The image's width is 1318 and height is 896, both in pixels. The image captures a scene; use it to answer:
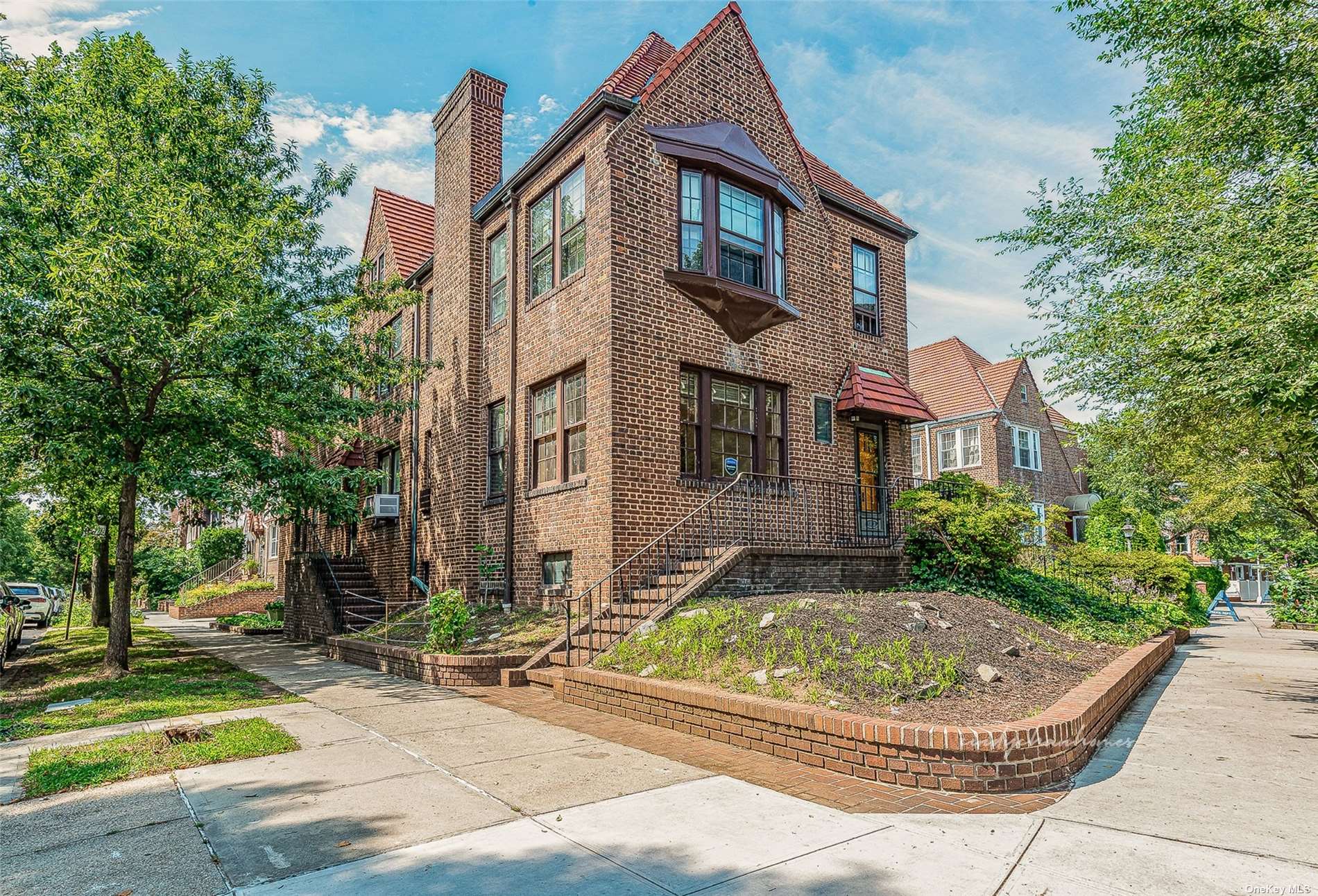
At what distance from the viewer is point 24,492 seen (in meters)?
16.4

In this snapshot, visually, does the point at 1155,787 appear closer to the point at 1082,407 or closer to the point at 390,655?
the point at 1082,407

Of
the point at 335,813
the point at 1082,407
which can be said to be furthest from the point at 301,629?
the point at 1082,407

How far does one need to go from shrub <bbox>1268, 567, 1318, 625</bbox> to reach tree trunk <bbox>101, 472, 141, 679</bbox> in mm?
24721

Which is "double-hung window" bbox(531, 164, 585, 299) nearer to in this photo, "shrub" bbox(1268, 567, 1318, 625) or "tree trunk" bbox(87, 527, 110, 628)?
"tree trunk" bbox(87, 527, 110, 628)

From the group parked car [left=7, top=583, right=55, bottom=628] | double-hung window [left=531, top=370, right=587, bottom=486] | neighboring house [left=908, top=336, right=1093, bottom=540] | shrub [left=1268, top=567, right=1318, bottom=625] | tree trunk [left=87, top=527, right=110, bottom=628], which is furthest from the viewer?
neighboring house [left=908, top=336, right=1093, bottom=540]

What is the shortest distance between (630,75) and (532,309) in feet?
14.5

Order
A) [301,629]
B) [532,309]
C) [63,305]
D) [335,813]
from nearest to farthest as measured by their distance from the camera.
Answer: [335,813] < [63,305] < [532,309] < [301,629]

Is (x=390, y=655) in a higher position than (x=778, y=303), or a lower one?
lower

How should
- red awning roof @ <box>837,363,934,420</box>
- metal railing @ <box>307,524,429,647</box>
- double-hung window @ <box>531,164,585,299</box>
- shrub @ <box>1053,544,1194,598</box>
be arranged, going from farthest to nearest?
shrub @ <box>1053,544,1194,598</box>, red awning roof @ <box>837,363,934,420</box>, metal railing @ <box>307,524,429,647</box>, double-hung window @ <box>531,164,585,299</box>

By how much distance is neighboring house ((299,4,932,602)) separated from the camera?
487 inches

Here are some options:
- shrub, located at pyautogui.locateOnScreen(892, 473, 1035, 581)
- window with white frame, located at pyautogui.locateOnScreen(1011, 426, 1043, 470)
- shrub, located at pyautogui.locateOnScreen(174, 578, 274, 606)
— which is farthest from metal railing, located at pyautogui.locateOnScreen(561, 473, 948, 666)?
shrub, located at pyautogui.locateOnScreen(174, 578, 274, 606)

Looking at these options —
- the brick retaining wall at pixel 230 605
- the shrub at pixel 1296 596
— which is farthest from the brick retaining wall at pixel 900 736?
the brick retaining wall at pixel 230 605

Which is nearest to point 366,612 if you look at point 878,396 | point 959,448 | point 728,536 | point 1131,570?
point 728,536

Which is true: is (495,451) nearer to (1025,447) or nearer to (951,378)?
(951,378)
